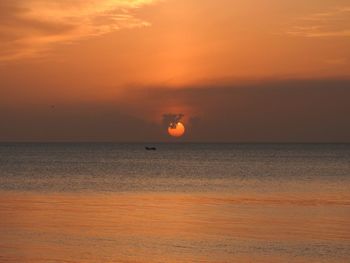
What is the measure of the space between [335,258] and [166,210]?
17517mm

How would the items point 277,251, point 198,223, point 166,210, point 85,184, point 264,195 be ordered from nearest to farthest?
1. point 277,251
2. point 198,223
3. point 166,210
4. point 264,195
5. point 85,184

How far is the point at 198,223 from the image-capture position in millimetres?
34375

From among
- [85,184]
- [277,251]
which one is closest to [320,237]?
[277,251]

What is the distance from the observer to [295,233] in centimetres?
3142

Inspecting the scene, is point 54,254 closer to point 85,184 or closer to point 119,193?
point 119,193

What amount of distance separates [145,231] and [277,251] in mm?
7237

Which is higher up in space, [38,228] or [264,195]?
[264,195]

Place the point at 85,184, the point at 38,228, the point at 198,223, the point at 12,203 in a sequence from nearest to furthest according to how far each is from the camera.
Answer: the point at 38,228 → the point at 198,223 → the point at 12,203 → the point at 85,184

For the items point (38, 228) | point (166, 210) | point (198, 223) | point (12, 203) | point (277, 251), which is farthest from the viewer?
point (12, 203)

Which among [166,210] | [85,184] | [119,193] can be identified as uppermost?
[85,184]

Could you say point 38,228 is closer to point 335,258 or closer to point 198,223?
point 198,223

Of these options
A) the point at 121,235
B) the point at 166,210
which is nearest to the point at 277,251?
the point at 121,235

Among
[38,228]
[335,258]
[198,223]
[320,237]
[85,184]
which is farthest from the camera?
[85,184]

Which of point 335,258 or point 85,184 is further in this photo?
point 85,184
